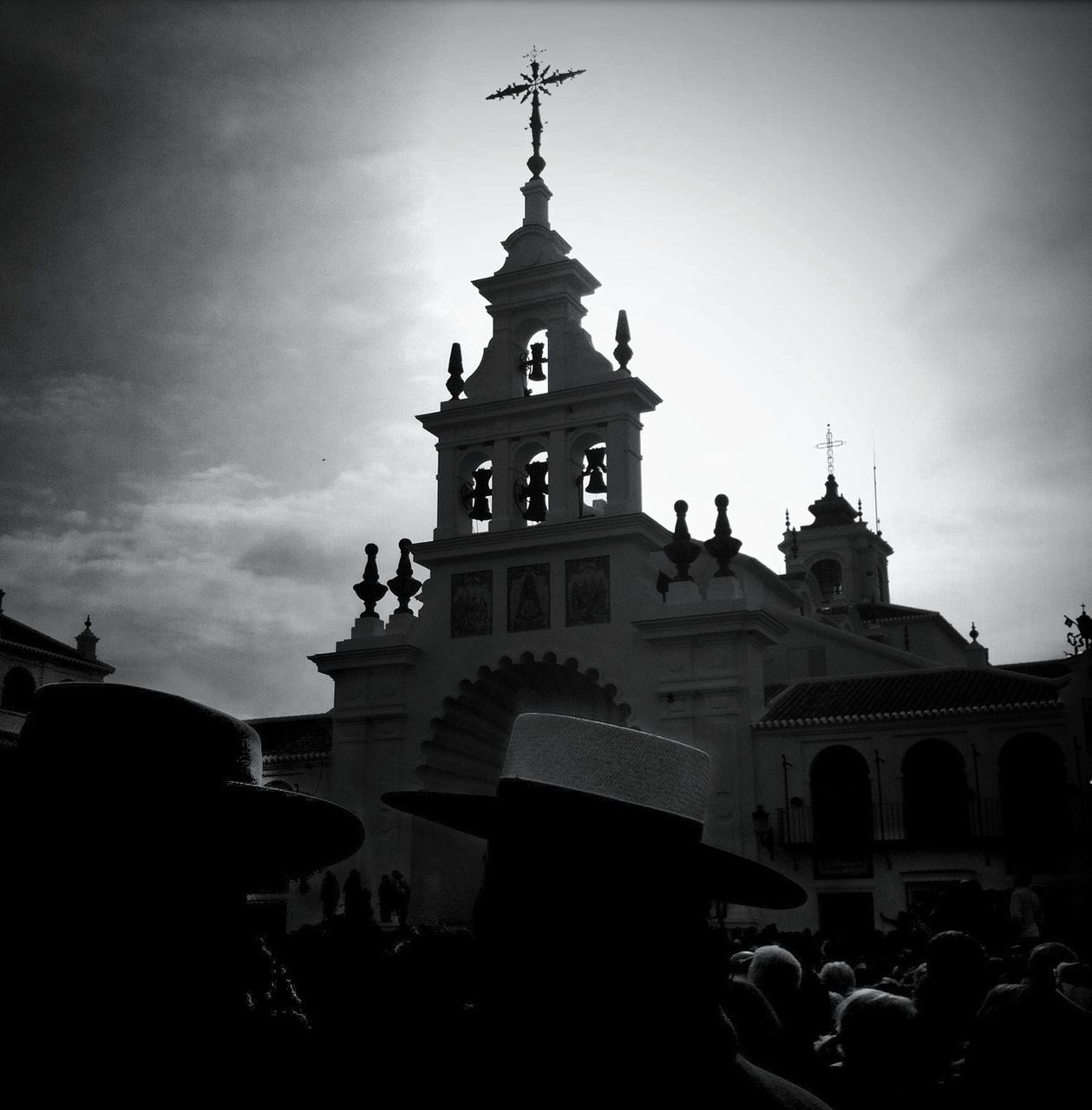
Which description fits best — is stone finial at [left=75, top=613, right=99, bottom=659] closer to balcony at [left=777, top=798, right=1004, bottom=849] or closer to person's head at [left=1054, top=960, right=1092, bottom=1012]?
balcony at [left=777, top=798, right=1004, bottom=849]

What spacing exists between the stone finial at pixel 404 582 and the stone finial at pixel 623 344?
18.8ft

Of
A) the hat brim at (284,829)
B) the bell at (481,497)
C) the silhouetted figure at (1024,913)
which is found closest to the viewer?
the hat brim at (284,829)

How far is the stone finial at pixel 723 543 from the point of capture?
→ 22016 millimetres

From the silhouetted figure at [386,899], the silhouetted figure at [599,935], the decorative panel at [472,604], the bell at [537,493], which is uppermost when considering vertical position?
the bell at [537,493]

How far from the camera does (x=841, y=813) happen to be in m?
21.7

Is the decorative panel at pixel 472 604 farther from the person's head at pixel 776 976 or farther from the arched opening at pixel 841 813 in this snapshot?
the person's head at pixel 776 976

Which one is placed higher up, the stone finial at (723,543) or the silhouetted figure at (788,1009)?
the stone finial at (723,543)

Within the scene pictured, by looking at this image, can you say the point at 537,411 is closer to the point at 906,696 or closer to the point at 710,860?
the point at 906,696

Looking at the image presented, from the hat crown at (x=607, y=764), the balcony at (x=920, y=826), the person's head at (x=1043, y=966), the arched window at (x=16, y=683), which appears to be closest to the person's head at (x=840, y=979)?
the person's head at (x=1043, y=966)

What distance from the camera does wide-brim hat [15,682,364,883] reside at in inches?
90.3

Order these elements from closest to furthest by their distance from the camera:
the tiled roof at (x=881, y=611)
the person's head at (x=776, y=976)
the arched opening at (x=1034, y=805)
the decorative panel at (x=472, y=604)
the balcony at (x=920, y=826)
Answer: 1. the person's head at (x=776, y=976)
2. the arched opening at (x=1034, y=805)
3. the balcony at (x=920, y=826)
4. the decorative panel at (x=472, y=604)
5. the tiled roof at (x=881, y=611)

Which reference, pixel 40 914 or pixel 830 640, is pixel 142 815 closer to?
pixel 40 914

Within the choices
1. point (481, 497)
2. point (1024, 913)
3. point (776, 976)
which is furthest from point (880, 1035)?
point (481, 497)

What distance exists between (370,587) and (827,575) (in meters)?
31.7
